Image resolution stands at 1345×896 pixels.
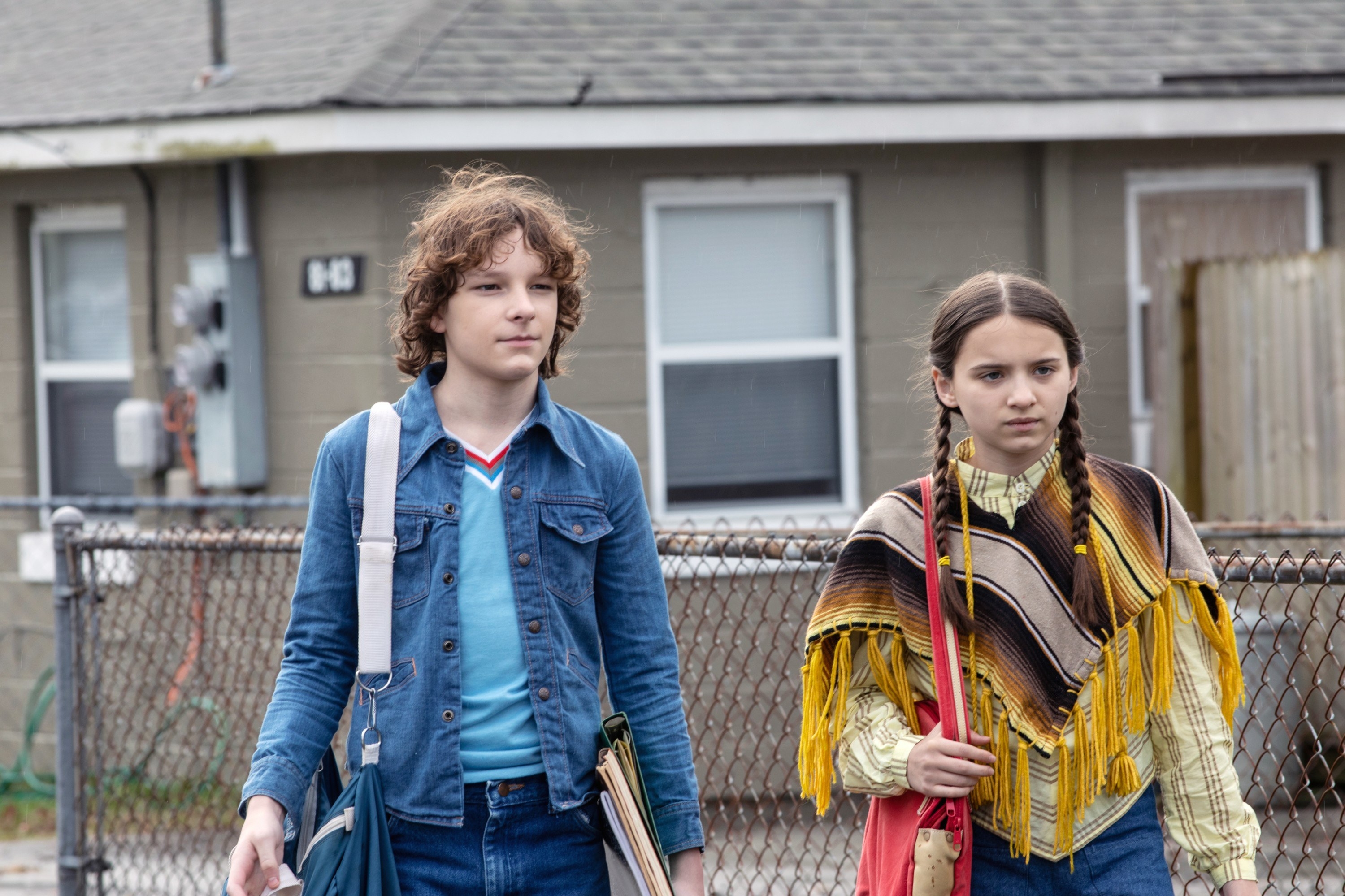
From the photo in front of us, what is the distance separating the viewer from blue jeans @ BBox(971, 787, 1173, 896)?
2541 millimetres

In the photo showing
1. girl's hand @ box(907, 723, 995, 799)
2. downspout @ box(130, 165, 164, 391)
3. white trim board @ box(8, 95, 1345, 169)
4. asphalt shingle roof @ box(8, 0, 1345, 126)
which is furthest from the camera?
downspout @ box(130, 165, 164, 391)

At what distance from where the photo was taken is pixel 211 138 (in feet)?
23.6

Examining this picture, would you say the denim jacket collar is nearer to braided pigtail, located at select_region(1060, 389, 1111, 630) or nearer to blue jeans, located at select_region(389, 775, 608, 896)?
blue jeans, located at select_region(389, 775, 608, 896)

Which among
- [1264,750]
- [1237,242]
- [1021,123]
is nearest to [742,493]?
[1021,123]

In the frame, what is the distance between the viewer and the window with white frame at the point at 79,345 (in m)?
8.30

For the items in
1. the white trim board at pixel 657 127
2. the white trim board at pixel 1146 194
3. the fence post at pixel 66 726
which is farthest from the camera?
the white trim board at pixel 1146 194

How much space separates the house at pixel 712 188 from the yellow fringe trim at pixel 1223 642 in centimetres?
411

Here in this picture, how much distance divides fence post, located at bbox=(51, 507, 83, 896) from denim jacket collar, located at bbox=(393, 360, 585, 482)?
8.92 ft

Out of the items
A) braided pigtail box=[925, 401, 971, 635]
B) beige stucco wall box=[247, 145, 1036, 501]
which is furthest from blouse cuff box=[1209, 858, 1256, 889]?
beige stucco wall box=[247, 145, 1036, 501]

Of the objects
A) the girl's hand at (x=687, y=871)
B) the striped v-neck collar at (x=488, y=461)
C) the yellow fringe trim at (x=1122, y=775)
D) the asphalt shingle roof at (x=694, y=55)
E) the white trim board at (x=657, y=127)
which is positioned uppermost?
the asphalt shingle roof at (x=694, y=55)

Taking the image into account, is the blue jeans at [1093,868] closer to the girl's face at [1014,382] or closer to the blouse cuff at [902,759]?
the blouse cuff at [902,759]

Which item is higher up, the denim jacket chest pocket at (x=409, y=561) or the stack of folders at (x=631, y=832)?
the denim jacket chest pocket at (x=409, y=561)

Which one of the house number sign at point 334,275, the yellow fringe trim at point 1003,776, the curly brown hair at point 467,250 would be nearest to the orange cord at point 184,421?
the house number sign at point 334,275

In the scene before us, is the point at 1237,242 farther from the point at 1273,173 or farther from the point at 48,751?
the point at 48,751
